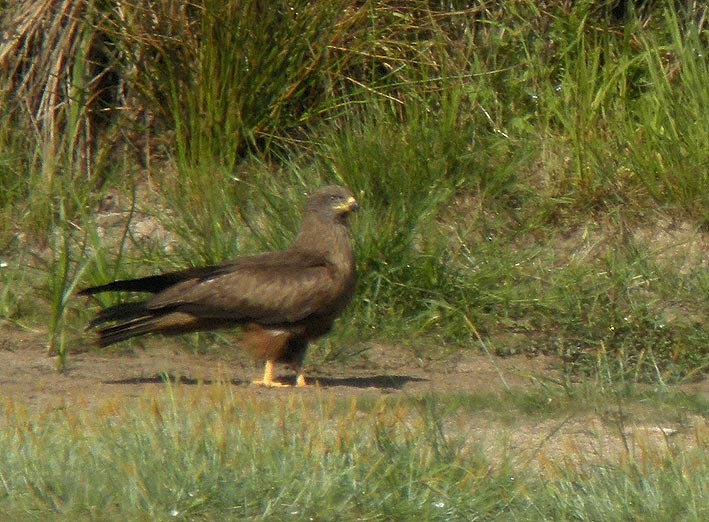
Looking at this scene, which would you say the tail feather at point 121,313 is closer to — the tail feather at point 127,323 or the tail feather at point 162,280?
the tail feather at point 127,323

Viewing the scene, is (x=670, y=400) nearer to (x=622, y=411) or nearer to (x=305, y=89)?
(x=622, y=411)

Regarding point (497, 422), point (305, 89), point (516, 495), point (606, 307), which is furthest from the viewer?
point (305, 89)

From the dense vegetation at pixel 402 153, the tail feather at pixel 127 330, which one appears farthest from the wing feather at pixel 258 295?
the dense vegetation at pixel 402 153

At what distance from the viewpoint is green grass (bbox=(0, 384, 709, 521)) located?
4453 millimetres

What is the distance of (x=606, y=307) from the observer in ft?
26.5

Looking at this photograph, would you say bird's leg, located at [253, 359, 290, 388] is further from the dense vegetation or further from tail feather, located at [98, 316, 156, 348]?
the dense vegetation

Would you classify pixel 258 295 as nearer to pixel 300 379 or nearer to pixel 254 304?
pixel 254 304

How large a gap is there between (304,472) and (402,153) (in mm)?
4409

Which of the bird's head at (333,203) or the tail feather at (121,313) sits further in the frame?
the bird's head at (333,203)

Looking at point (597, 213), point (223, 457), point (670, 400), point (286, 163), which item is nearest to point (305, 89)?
point (286, 163)

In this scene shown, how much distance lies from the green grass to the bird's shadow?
172 centimetres

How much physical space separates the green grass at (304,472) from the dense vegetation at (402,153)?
2722 mm

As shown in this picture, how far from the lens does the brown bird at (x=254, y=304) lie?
6914 mm

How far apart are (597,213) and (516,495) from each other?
4.84 meters
